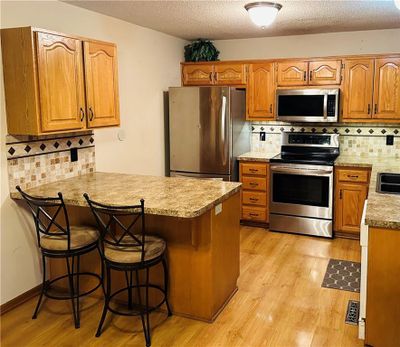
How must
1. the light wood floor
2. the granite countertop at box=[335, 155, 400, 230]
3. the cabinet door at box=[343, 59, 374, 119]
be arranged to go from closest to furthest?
the granite countertop at box=[335, 155, 400, 230], the light wood floor, the cabinet door at box=[343, 59, 374, 119]

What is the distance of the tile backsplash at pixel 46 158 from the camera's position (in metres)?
3.09

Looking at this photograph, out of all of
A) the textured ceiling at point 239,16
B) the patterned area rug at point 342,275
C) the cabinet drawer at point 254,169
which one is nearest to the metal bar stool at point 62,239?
the textured ceiling at point 239,16

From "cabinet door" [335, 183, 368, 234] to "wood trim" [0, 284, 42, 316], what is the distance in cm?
316

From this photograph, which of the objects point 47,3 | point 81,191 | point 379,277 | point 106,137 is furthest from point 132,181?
point 379,277

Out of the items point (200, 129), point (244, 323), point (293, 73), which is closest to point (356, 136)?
point (293, 73)

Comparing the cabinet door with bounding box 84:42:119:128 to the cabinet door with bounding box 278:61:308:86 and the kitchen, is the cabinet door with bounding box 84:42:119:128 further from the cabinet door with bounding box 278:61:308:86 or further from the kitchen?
the cabinet door with bounding box 278:61:308:86

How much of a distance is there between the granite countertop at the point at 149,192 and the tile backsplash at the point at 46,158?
0.24 feet

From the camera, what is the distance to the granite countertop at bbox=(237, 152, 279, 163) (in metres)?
4.96

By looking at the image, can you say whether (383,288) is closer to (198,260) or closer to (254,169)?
(198,260)

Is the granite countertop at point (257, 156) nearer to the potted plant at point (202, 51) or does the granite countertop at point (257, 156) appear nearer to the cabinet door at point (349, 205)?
the cabinet door at point (349, 205)

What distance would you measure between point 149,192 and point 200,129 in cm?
204

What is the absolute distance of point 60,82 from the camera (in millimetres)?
3027

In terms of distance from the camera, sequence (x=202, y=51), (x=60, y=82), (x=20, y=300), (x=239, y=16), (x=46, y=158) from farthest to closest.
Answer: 1. (x=202, y=51)
2. (x=239, y=16)
3. (x=46, y=158)
4. (x=20, y=300)
5. (x=60, y=82)

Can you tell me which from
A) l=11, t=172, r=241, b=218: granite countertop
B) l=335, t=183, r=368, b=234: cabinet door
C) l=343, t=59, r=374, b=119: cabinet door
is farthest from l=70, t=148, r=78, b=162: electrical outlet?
l=343, t=59, r=374, b=119: cabinet door
